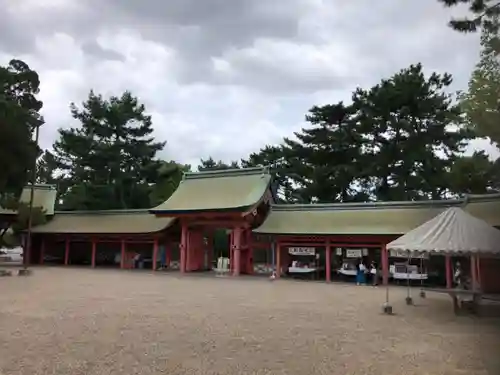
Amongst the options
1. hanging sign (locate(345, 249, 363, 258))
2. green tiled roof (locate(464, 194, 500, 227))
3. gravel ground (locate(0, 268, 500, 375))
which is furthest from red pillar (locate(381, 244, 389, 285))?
gravel ground (locate(0, 268, 500, 375))

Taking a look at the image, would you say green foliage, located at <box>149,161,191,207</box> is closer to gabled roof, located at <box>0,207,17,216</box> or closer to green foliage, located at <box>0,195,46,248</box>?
green foliage, located at <box>0,195,46,248</box>

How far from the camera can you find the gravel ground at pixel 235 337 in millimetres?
5543

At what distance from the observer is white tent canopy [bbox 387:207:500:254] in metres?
9.77

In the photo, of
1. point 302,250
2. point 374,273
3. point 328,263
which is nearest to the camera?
point 374,273

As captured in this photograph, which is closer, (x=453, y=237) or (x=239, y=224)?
(x=453, y=237)

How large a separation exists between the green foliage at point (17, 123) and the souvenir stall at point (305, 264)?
42.4 ft

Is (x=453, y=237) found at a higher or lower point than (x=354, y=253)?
higher

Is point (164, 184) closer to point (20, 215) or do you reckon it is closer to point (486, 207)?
point (20, 215)

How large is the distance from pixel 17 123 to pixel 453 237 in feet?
60.1

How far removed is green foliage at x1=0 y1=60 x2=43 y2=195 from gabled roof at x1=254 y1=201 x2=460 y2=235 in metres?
11.2

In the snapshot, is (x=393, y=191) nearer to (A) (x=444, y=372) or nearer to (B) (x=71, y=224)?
(B) (x=71, y=224)

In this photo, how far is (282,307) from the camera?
36.0 feet

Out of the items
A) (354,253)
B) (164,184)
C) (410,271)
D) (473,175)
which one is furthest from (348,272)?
(164,184)

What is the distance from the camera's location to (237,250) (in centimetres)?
2256
